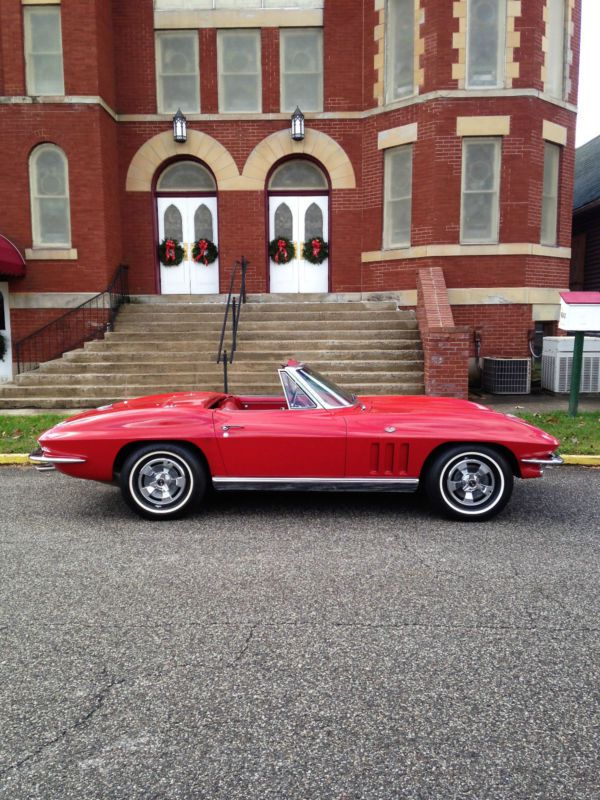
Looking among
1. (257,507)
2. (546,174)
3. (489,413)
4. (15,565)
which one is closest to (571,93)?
(546,174)

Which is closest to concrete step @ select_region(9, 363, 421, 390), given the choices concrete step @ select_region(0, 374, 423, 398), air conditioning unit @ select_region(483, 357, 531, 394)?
concrete step @ select_region(0, 374, 423, 398)

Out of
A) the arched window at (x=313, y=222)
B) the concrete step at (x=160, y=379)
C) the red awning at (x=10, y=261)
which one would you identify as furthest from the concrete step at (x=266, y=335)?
the arched window at (x=313, y=222)

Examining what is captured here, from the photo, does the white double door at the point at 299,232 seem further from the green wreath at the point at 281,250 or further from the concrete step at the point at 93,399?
the concrete step at the point at 93,399

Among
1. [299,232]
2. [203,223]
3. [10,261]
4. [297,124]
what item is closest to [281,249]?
[299,232]

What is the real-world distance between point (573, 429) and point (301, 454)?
4928 millimetres

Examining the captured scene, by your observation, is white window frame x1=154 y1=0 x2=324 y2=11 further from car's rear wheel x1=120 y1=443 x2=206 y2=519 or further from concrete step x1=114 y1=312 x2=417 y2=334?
car's rear wheel x1=120 y1=443 x2=206 y2=519

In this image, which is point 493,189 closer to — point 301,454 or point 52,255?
point 52,255

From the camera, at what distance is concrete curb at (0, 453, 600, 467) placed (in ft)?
22.9

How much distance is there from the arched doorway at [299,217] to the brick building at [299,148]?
0.05m

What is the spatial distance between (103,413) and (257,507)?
1603 mm

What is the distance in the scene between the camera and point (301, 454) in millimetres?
5121

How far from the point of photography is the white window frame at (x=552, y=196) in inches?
531

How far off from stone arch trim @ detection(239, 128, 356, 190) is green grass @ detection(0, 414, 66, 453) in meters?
7.75

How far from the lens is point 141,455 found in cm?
512
